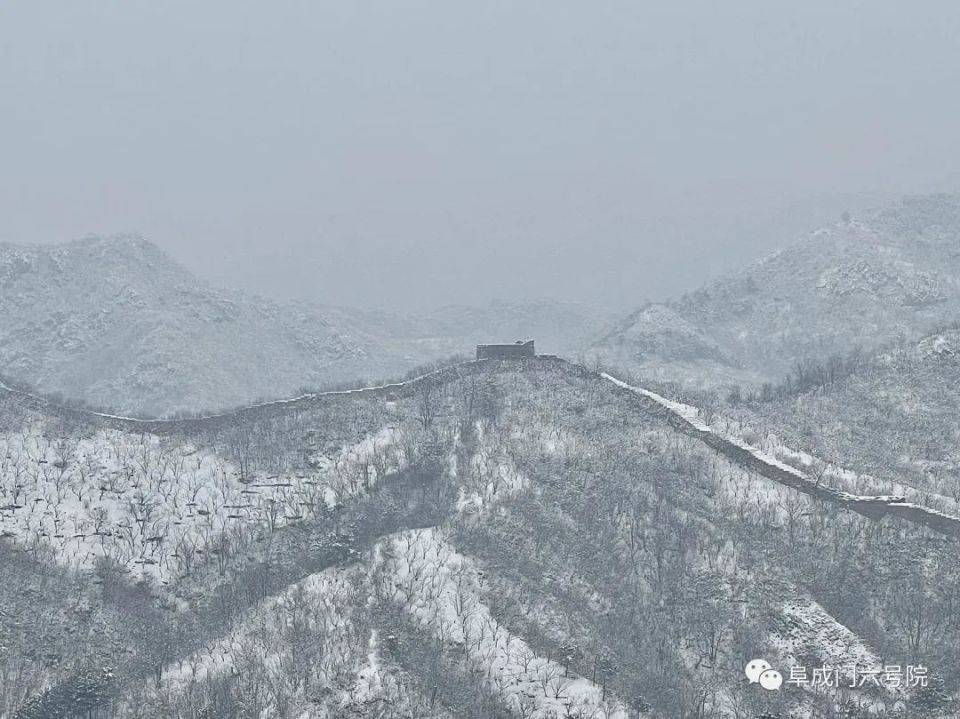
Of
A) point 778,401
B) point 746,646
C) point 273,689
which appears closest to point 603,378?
point 778,401

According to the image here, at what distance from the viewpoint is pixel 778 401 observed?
140m

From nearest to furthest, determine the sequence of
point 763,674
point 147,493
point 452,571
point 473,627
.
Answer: point 763,674, point 473,627, point 452,571, point 147,493

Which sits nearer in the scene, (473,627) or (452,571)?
(473,627)

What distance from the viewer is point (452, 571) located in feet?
298

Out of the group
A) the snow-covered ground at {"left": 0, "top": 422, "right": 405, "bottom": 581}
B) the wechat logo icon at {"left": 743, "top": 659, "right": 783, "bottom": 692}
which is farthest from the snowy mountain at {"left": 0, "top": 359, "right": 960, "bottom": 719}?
the wechat logo icon at {"left": 743, "top": 659, "right": 783, "bottom": 692}

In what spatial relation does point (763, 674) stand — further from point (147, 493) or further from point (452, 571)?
point (147, 493)

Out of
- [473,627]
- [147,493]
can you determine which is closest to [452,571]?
[473,627]

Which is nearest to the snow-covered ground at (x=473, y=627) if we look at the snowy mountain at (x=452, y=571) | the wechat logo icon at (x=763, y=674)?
the snowy mountain at (x=452, y=571)

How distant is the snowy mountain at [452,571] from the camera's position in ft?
263

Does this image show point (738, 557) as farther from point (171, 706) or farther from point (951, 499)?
point (171, 706)

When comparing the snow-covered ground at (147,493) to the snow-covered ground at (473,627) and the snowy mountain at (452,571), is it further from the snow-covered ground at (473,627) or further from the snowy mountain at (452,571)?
the snow-covered ground at (473,627)

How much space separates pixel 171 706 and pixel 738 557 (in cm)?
5006

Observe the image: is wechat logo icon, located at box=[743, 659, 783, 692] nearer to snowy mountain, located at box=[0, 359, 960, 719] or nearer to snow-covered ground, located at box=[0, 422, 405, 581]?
snowy mountain, located at box=[0, 359, 960, 719]

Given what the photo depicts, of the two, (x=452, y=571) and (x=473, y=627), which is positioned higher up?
(x=452, y=571)
